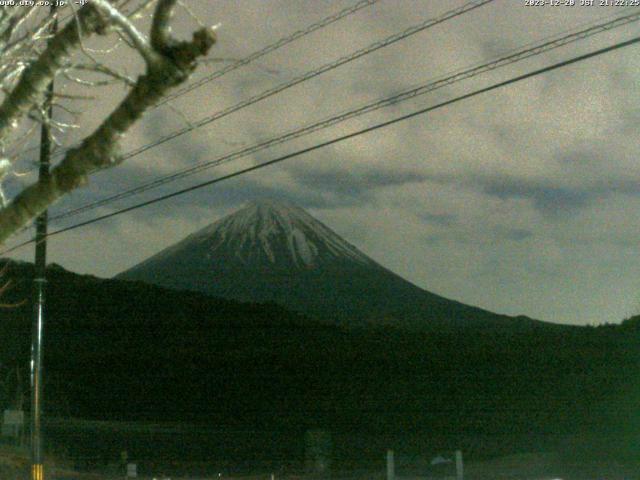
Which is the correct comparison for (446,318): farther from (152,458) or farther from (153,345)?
(152,458)

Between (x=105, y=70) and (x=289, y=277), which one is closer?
(x=105, y=70)

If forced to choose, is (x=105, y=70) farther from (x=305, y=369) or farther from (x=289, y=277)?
(x=289, y=277)

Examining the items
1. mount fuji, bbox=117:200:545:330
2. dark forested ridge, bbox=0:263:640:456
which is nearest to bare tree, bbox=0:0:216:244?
dark forested ridge, bbox=0:263:640:456

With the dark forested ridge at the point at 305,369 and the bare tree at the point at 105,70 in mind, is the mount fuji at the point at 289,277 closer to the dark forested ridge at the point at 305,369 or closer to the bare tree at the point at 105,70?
the dark forested ridge at the point at 305,369

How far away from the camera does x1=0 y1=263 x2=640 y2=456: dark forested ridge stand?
44.8 m

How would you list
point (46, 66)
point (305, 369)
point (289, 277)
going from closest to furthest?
1. point (46, 66)
2. point (305, 369)
3. point (289, 277)

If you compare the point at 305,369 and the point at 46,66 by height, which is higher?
the point at 305,369

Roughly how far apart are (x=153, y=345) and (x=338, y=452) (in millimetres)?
28455

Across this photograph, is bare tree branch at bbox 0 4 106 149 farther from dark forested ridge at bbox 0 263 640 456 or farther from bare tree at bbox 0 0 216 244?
dark forested ridge at bbox 0 263 640 456

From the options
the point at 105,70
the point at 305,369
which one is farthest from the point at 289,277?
the point at 105,70

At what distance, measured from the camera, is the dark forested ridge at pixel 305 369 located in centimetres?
4484

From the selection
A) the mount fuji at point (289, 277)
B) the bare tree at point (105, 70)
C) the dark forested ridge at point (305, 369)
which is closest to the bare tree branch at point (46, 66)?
the bare tree at point (105, 70)

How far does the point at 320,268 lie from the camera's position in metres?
150

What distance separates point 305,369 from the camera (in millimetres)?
60688
